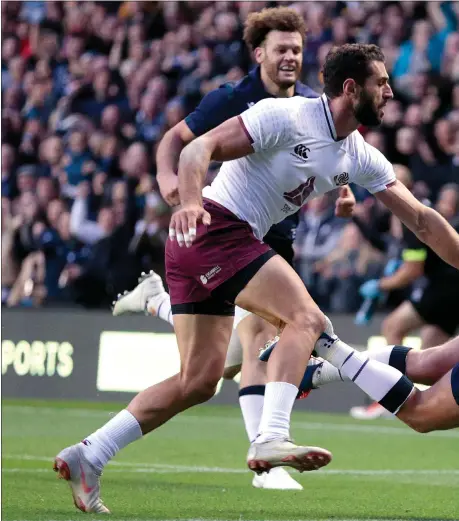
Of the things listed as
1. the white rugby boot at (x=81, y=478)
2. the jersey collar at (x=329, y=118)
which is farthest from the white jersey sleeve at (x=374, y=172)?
the white rugby boot at (x=81, y=478)

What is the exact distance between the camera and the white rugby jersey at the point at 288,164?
592cm

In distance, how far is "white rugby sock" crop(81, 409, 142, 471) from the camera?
6273 mm

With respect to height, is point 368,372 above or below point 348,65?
below

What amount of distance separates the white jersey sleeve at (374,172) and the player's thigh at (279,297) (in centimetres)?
68

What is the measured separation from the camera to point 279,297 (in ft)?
19.1

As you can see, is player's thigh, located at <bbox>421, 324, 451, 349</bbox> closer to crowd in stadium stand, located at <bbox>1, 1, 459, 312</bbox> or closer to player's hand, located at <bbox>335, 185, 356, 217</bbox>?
crowd in stadium stand, located at <bbox>1, 1, 459, 312</bbox>

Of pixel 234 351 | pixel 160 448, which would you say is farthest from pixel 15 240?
pixel 234 351

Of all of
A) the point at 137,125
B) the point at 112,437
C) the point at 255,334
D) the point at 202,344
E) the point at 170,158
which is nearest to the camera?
the point at 202,344

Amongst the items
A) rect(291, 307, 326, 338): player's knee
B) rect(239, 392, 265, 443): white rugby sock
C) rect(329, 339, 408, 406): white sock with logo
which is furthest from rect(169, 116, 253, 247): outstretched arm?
rect(239, 392, 265, 443): white rugby sock

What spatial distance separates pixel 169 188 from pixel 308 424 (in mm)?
5954

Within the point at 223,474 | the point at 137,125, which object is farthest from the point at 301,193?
the point at 137,125

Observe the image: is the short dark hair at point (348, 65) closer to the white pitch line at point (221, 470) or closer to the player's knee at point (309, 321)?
the player's knee at point (309, 321)

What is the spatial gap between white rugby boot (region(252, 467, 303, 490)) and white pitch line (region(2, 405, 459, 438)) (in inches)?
166

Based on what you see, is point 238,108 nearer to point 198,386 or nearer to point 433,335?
point 198,386
